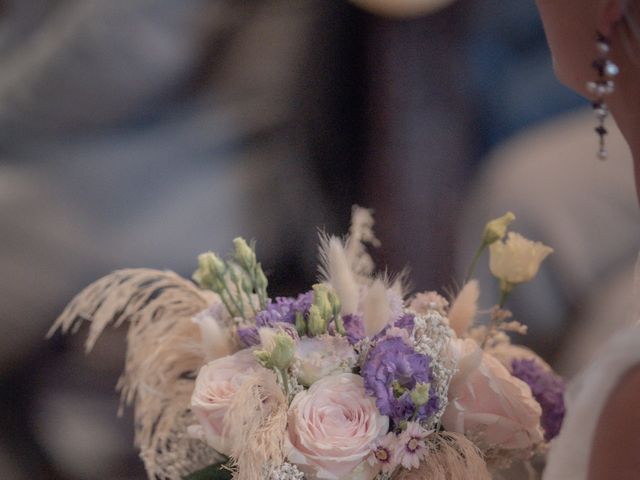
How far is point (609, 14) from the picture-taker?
29.1 inches

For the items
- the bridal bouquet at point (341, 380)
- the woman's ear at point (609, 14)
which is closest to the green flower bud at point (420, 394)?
the bridal bouquet at point (341, 380)

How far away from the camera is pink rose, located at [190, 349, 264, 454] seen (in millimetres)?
830

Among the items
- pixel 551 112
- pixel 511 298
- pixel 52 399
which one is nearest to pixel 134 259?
pixel 52 399

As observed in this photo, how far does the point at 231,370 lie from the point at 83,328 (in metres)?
1.02

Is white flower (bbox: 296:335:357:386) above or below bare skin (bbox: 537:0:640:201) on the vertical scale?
below

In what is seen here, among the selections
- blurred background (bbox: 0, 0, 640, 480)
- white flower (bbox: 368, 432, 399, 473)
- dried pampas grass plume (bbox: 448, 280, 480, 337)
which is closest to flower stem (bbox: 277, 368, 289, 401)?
white flower (bbox: 368, 432, 399, 473)

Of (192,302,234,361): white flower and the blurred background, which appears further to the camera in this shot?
the blurred background

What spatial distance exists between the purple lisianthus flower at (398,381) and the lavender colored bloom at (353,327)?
1.8 inches

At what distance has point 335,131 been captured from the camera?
2.09 meters

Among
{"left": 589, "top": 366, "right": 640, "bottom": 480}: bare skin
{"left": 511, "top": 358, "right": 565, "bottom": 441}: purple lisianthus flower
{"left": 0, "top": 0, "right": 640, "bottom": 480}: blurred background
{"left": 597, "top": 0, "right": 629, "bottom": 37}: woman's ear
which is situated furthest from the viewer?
{"left": 0, "top": 0, "right": 640, "bottom": 480}: blurred background

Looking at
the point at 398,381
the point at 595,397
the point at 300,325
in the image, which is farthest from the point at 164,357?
the point at 595,397

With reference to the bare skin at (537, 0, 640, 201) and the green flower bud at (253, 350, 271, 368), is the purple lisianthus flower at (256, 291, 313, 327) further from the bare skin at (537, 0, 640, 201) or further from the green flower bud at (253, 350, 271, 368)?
the bare skin at (537, 0, 640, 201)

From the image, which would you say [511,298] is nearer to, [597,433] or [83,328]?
[83,328]

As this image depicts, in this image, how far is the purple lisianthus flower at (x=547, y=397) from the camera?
3.06ft
